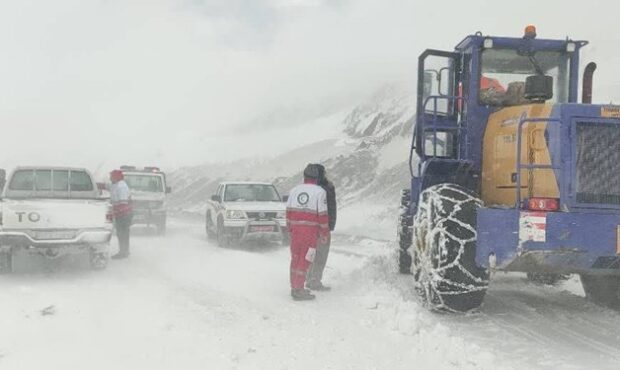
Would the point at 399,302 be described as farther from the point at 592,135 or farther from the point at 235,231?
the point at 235,231

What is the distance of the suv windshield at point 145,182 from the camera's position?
67.2 feet

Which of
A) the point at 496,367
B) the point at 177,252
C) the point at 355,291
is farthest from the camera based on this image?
the point at 177,252

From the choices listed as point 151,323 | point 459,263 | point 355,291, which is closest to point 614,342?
point 459,263

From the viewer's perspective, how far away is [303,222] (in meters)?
8.38

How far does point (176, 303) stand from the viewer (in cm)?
777

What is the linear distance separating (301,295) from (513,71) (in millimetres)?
3989

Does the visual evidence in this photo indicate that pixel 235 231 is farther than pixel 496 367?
Yes

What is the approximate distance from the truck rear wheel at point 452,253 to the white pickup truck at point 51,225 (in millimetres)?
5678

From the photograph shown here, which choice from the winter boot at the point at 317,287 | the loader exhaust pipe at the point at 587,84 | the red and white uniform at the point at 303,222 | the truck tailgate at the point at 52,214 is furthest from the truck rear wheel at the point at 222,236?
the loader exhaust pipe at the point at 587,84

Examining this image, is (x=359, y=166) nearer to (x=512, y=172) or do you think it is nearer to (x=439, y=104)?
(x=439, y=104)

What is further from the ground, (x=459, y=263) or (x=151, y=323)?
(x=459, y=263)

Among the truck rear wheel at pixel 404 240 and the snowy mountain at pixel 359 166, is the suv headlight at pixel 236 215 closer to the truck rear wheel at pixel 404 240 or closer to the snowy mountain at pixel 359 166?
the truck rear wheel at pixel 404 240

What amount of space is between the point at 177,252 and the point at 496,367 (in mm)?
9961

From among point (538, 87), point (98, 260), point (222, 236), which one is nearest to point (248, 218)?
point (222, 236)
